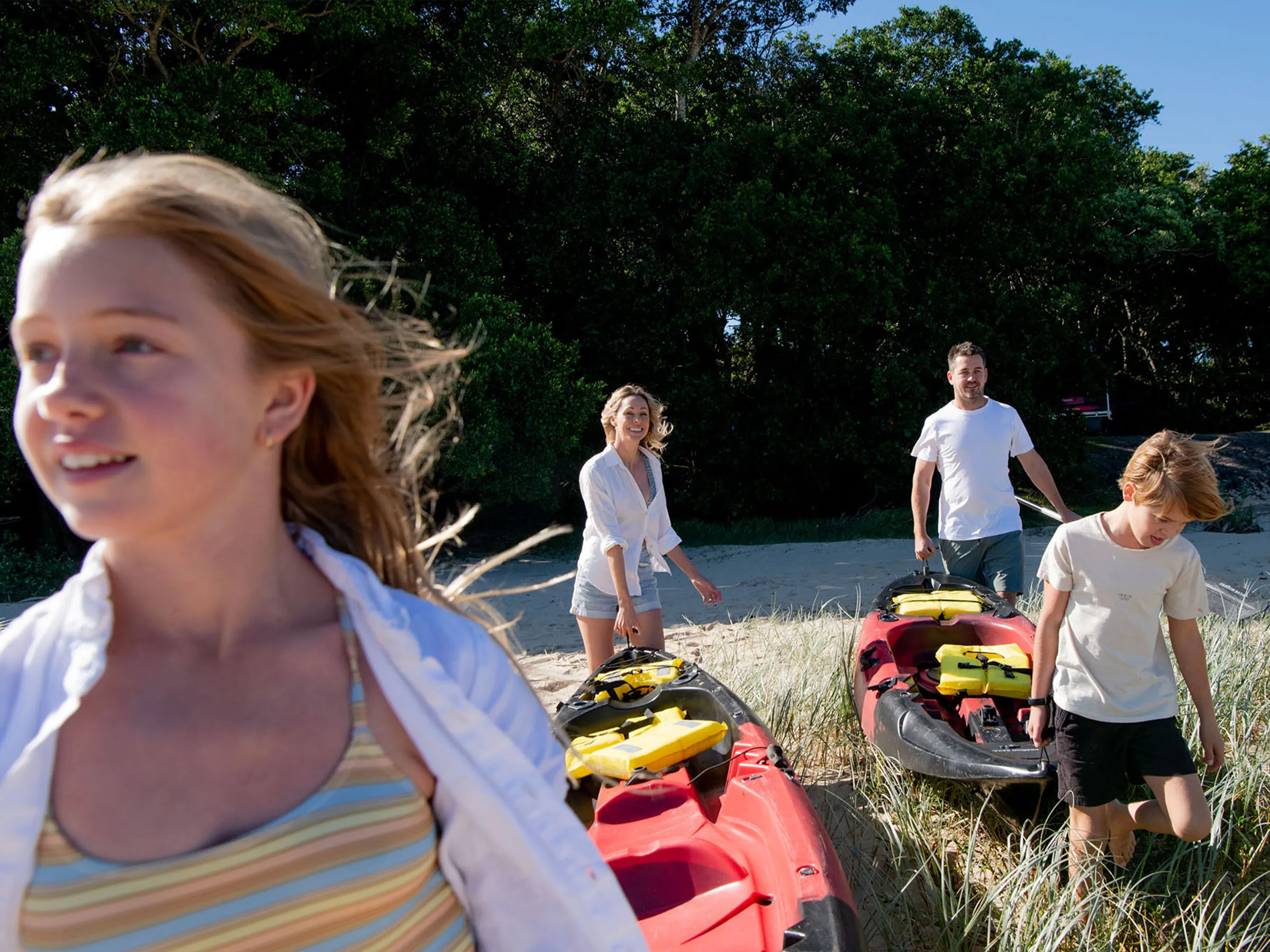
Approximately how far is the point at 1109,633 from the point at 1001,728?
1.18 m

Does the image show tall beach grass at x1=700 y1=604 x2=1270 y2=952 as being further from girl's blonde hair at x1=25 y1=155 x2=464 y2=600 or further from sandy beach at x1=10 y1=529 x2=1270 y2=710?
girl's blonde hair at x1=25 y1=155 x2=464 y2=600

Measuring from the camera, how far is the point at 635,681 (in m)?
4.43

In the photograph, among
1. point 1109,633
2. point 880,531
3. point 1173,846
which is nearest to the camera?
point 1109,633

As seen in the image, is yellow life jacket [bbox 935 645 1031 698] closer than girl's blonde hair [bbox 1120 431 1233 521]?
No

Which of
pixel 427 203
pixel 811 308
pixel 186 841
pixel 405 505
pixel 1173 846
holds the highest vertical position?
pixel 427 203

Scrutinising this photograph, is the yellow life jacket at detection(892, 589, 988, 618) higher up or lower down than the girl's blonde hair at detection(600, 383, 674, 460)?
lower down

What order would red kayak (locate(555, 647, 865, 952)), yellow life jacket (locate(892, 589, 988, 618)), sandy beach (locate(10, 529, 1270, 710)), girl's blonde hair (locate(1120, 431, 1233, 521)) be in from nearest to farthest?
red kayak (locate(555, 647, 865, 952)) < girl's blonde hair (locate(1120, 431, 1233, 521)) < yellow life jacket (locate(892, 589, 988, 618)) < sandy beach (locate(10, 529, 1270, 710))

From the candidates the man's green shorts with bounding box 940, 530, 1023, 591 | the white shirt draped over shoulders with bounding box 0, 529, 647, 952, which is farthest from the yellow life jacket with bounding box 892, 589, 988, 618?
the white shirt draped over shoulders with bounding box 0, 529, 647, 952

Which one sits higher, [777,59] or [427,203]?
[777,59]

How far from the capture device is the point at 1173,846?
11.8ft

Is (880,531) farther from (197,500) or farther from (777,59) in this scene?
(197,500)

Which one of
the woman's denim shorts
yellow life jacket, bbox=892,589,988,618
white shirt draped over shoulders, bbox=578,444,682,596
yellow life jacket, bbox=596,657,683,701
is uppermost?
white shirt draped over shoulders, bbox=578,444,682,596

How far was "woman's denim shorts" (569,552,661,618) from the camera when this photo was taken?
4.76m

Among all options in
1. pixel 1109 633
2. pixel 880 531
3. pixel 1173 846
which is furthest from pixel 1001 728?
pixel 880 531
